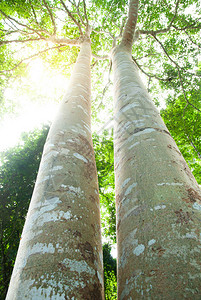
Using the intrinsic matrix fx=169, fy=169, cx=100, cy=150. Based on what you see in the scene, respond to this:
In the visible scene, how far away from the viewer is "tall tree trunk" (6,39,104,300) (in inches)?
25.4

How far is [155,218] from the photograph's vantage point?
0.80 m

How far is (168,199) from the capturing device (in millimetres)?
854

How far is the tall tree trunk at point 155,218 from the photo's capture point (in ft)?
1.99

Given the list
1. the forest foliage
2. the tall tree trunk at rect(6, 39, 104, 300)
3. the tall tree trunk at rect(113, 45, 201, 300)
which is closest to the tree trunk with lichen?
the tall tree trunk at rect(113, 45, 201, 300)

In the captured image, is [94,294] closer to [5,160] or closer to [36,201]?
[36,201]

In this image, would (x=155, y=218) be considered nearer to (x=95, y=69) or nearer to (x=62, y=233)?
(x=62, y=233)

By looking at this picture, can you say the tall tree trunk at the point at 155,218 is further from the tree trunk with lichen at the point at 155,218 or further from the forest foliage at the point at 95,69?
the forest foliage at the point at 95,69

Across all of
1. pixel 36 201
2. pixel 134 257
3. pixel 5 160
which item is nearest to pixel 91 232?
pixel 134 257

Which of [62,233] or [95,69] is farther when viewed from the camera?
[95,69]

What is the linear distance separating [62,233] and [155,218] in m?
0.45

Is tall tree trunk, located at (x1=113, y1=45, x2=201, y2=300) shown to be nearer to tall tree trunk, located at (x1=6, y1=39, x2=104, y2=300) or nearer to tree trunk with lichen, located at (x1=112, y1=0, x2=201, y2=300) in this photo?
tree trunk with lichen, located at (x1=112, y1=0, x2=201, y2=300)

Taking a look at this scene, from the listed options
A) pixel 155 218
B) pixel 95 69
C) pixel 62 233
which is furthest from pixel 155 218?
pixel 95 69

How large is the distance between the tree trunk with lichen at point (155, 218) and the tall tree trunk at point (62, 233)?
17cm

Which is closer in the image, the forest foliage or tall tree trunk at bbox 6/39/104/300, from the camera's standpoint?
tall tree trunk at bbox 6/39/104/300
